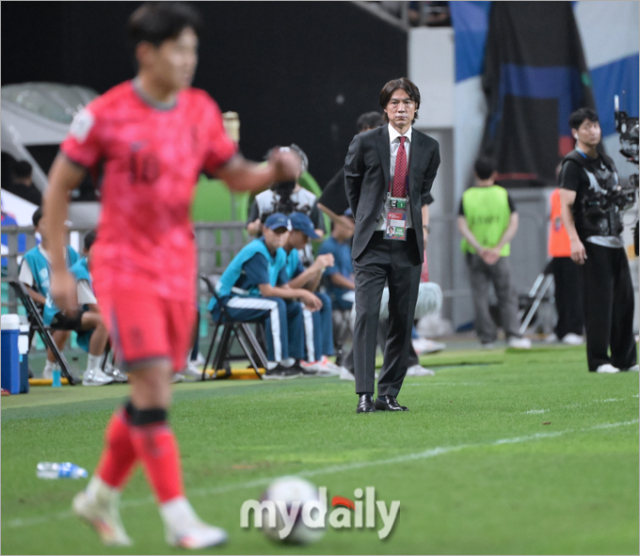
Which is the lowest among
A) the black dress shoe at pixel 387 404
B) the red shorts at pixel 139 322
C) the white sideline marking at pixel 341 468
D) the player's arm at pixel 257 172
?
the black dress shoe at pixel 387 404

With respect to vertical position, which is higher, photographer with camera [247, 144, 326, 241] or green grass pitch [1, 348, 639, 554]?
photographer with camera [247, 144, 326, 241]

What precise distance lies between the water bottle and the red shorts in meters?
1.33

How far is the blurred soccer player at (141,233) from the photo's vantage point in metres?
3.76

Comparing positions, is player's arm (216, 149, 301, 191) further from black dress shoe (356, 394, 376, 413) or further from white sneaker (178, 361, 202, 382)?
white sneaker (178, 361, 202, 382)

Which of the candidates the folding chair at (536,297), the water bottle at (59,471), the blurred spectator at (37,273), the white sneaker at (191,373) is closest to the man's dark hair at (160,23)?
the water bottle at (59,471)

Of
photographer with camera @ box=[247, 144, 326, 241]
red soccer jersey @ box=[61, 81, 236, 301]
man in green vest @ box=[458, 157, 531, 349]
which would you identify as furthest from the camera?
man in green vest @ box=[458, 157, 531, 349]

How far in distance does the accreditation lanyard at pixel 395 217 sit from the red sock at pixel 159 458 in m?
3.73

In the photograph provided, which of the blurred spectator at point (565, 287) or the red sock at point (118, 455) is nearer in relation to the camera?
the red sock at point (118, 455)

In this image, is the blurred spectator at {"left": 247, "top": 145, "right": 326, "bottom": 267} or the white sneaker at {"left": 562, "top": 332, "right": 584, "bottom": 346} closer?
the blurred spectator at {"left": 247, "top": 145, "right": 326, "bottom": 267}

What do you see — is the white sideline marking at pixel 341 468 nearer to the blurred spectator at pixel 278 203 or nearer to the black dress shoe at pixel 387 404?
the black dress shoe at pixel 387 404

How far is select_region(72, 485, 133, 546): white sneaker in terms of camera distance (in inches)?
147

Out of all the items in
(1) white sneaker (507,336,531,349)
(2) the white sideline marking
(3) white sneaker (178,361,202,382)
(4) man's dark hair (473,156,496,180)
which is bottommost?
(1) white sneaker (507,336,531,349)

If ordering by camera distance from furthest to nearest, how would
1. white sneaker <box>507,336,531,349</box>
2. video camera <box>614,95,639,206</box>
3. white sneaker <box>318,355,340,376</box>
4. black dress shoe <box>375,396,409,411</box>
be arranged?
white sneaker <box>507,336,531,349</box> → white sneaker <box>318,355,340,376</box> → video camera <box>614,95,639,206</box> → black dress shoe <box>375,396,409,411</box>

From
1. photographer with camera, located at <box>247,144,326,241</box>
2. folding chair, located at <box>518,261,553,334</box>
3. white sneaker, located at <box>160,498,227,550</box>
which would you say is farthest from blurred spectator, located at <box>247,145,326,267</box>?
white sneaker, located at <box>160,498,227,550</box>
